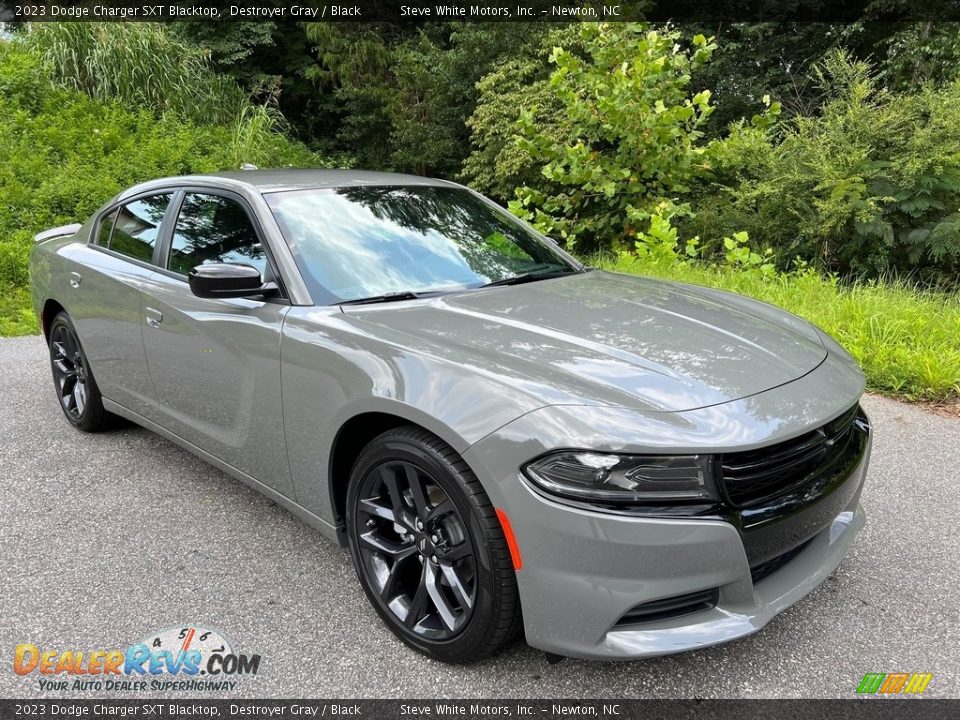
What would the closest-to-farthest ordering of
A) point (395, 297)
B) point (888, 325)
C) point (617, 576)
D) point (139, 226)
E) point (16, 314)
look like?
point (617, 576), point (395, 297), point (139, 226), point (888, 325), point (16, 314)

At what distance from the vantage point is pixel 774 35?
17.0 meters

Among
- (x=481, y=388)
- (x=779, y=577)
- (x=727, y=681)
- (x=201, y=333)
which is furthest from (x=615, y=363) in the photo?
(x=201, y=333)

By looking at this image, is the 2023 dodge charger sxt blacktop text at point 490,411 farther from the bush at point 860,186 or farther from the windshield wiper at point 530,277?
the bush at point 860,186

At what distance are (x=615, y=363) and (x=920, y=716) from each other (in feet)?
4.36

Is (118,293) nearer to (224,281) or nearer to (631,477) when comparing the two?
(224,281)

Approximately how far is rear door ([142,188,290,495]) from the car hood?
1.48ft

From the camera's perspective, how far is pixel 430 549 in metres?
2.21

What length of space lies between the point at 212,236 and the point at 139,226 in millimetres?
819

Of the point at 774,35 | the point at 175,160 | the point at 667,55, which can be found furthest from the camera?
the point at 774,35

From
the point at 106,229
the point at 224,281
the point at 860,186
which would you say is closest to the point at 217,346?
the point at 224,281

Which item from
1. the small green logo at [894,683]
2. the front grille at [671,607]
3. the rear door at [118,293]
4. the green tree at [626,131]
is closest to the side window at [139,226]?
the rear door at [118,293]

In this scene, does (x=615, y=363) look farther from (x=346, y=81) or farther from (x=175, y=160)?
(x=346, y=81)

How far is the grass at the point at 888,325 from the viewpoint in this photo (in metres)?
4.64

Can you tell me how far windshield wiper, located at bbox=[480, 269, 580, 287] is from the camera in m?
3.04
